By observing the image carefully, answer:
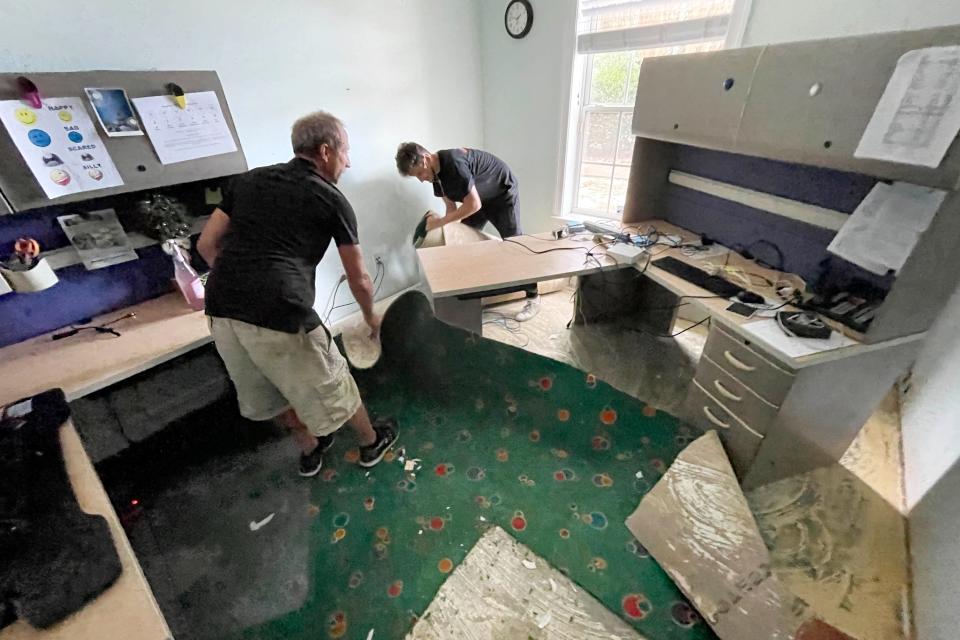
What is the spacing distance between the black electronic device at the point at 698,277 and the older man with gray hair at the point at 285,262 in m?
1.40

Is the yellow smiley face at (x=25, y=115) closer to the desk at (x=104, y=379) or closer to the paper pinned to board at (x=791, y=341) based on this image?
the desk at (x=104, y=379)

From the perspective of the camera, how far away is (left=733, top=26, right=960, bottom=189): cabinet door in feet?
3.36

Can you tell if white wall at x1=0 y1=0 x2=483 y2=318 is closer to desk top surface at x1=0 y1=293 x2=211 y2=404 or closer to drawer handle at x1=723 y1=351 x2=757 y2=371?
desk top surface at x1=0 y1=293 x2=211 y2=404

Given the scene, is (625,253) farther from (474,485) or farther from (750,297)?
(474,485)

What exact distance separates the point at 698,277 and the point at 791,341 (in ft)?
1.71

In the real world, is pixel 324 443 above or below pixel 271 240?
below

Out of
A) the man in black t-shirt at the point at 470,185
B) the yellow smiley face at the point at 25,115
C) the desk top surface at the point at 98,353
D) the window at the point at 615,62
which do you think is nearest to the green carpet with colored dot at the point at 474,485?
the desk top surface at the point at 98,353

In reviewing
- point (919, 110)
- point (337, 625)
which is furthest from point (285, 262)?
point (919, 110)

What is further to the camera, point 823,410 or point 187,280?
point 187,280

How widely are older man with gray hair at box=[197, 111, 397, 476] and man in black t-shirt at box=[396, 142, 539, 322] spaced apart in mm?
1127

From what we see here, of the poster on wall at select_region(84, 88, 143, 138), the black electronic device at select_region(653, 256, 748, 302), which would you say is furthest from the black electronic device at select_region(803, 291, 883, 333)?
the poster on wall at select_region(84, 88, 143, 138)

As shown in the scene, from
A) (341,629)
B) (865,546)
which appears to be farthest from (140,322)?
(865,546)

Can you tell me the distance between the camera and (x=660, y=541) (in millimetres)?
1351

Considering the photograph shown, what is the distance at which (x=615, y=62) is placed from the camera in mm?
2676
